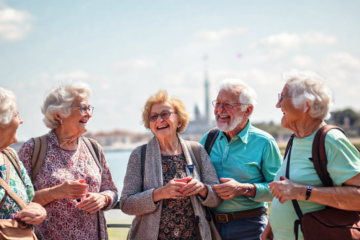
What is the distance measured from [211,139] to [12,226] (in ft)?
6.90

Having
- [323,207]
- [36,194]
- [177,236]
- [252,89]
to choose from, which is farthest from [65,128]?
[323,207]

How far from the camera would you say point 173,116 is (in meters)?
3.73

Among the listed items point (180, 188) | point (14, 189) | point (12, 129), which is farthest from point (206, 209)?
point (12, 129)

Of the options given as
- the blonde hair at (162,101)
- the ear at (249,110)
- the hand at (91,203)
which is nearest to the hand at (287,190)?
the ear at (249,110)

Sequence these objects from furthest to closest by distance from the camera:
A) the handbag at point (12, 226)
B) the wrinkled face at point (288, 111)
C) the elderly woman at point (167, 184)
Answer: the elderly woman at point (167, 184) < the wrinkled face at point (288, 111) < the handbag at point (12, 226)

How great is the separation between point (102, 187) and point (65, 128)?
2.15 feet

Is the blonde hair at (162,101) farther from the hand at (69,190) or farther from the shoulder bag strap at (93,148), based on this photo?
the hand at (69,190)

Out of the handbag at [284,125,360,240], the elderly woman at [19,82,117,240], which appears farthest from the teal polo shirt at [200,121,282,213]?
the elderly woman at [19,82,117,240]

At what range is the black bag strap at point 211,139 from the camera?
13.1ft

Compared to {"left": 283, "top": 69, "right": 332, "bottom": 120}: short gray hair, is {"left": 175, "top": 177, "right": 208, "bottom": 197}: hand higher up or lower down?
lower down

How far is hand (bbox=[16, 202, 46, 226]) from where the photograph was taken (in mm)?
2693

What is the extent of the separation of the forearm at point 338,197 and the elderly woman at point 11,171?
77.9 inches

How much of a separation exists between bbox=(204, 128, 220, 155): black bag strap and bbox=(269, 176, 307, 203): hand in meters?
1.20

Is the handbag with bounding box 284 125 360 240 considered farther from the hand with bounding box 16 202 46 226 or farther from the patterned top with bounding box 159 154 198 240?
the hand with bounding box 16 202 46 226
